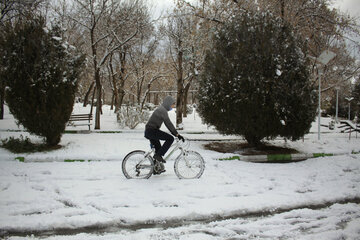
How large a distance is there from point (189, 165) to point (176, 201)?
5.46 ft

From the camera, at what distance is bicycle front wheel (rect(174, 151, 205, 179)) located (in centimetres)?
682

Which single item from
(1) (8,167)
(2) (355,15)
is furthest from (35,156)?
(2) (355,15)

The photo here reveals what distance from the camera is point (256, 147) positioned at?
35.5 ft

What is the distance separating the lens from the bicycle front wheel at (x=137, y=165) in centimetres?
654

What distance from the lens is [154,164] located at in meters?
6.69

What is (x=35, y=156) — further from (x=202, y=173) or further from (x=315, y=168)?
(x=315, y=168)

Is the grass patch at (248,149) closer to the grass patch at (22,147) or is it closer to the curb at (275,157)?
the curb at (275,157)

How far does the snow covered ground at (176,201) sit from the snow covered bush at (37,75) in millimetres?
1378

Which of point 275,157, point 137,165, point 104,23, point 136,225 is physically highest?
point 104,23

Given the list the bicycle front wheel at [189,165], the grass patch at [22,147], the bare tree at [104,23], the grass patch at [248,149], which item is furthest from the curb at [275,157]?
the bare tree at [104,23]

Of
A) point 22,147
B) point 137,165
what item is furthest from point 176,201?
point 22,147

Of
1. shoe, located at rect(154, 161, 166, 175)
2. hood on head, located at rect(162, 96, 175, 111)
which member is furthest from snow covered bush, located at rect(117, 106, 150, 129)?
hood on head, located at rect(162, 96, 175, 111)

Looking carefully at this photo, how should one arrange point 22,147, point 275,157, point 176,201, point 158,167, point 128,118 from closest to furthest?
1. point 176,201
2. point 158,167
3. point 22,147
4. point 275,157
5. point 128,118

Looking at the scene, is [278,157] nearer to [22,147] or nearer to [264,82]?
[264,82]
